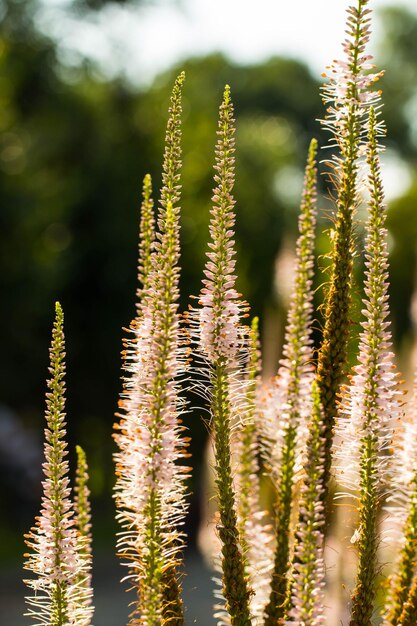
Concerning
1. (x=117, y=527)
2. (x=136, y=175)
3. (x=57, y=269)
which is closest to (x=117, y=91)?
(x=136, y=175)

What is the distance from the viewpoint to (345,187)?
2.80 metres

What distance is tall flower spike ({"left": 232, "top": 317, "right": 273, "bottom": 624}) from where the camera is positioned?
10.5 feet

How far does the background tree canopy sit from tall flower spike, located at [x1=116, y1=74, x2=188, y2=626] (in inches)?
758

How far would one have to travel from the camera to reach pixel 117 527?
26.6 m

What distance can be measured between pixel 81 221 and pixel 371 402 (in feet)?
82.4

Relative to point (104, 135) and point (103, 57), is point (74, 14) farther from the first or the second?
point (104, 135)

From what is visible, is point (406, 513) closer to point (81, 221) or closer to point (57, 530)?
point (57, 530)

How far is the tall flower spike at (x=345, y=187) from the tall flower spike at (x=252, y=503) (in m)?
0.38

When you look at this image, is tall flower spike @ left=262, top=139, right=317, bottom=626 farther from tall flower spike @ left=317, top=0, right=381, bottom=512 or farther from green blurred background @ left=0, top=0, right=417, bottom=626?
green blurred background @ left=0, top=0, right=417, bottom=626

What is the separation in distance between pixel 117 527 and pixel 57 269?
7.35 m

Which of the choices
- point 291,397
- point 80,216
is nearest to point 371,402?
point 291,397

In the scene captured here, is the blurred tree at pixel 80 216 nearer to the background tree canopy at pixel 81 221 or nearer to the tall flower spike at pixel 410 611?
the background tree canopy at pixel 81 221

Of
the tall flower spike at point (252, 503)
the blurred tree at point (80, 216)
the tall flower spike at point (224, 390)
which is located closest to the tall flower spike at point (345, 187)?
the tall flower spike at point (224, 390)

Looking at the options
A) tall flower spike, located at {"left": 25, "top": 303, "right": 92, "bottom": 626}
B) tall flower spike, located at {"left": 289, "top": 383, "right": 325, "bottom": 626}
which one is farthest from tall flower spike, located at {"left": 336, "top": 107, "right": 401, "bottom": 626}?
tall flower spike, located at {"left": 25, "top": 303, "right": 92, "bottom": 626}
